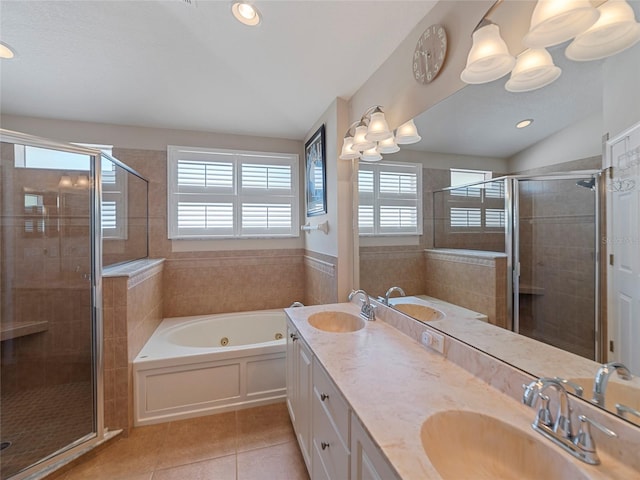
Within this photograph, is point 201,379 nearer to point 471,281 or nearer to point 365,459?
point 365,459

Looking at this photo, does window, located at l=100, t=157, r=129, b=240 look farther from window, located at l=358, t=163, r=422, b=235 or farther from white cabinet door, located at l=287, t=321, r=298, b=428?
window, located at l=358, t=163, r=422, b=235

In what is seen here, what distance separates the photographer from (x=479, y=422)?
87 cm

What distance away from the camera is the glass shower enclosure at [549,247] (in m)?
0.87

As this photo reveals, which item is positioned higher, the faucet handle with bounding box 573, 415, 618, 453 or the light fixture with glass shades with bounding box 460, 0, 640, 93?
the light fixture with glass shades with bounding box 460, 0, 640, 93

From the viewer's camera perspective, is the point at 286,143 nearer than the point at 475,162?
No

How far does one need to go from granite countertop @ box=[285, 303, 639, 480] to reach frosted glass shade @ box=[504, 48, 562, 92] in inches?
43.6

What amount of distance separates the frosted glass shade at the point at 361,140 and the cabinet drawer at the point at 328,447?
5.06 ft

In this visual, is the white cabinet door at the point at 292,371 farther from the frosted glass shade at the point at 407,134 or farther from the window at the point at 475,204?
the frosted glass shade at the point at 407,134

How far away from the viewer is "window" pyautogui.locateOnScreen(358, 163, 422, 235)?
1711mm

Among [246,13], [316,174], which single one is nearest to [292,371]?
[316,174]

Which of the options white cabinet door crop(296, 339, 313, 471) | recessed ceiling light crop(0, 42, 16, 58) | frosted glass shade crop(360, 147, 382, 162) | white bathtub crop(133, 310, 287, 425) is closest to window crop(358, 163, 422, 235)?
frosted glass shade crop(360, 147, 382, 162)

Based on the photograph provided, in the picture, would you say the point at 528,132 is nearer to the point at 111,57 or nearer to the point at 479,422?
the point at 479,422

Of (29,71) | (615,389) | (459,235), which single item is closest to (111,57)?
(29,71)

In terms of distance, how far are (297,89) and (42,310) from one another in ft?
8.70
